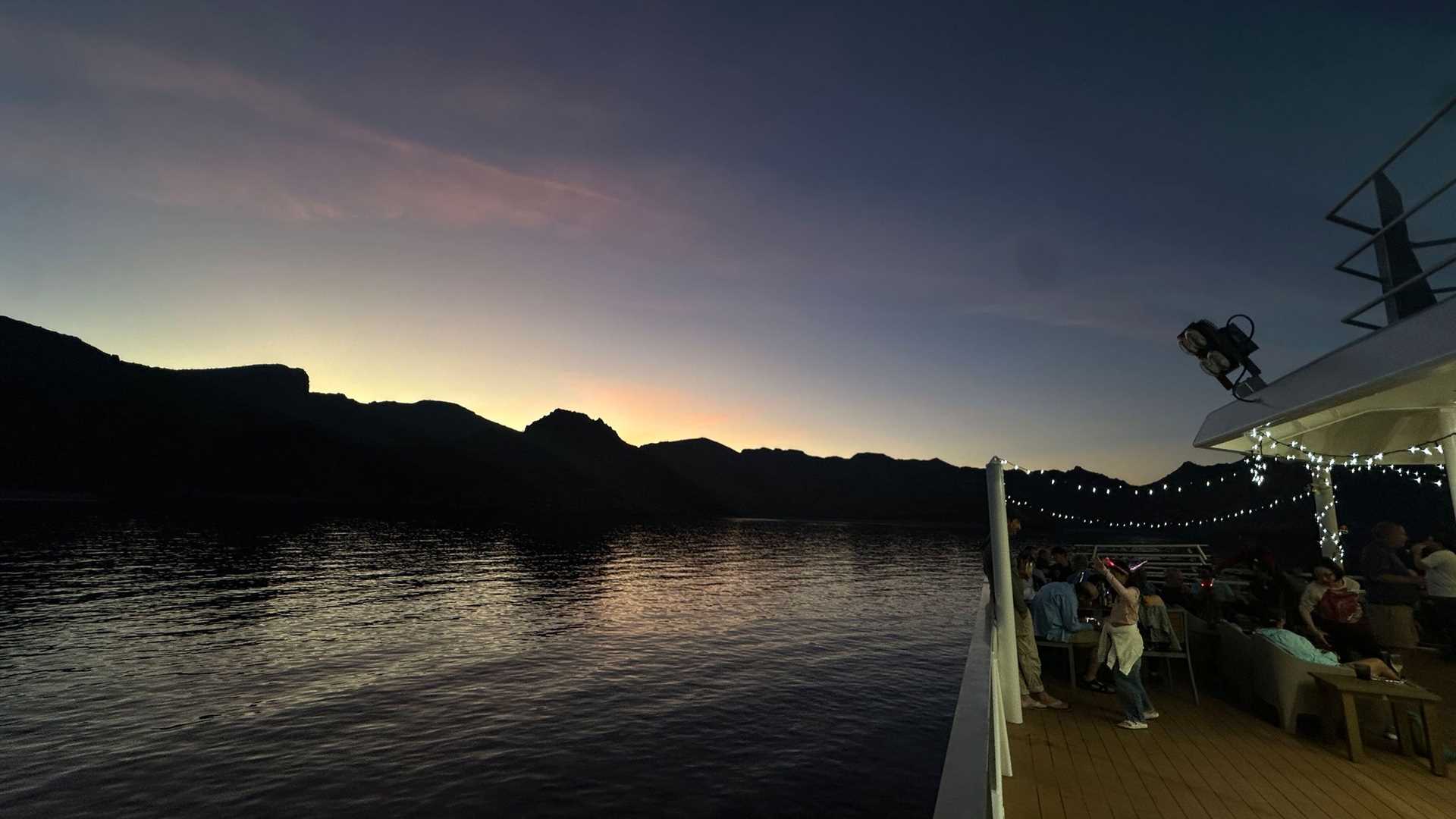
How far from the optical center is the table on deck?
6.05 metres

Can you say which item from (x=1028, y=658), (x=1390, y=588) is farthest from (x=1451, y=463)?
(x=1028, y=658)

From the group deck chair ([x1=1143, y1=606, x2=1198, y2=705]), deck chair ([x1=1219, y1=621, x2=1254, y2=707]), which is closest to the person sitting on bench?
deck chair ([x1=1143, y1=606, x2=1198, y2=705])

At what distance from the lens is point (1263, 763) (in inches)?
248

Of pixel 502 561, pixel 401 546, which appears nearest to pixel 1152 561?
pixel 502 561

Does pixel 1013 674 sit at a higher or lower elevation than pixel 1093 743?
higher

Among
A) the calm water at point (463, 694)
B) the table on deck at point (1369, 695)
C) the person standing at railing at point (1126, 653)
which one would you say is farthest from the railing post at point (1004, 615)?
the calm water at point (463, 694)

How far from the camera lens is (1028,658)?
832 cm

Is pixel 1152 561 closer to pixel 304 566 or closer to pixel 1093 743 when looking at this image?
pixel 1093 743

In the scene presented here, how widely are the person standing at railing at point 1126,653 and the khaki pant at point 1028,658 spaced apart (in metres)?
0.81

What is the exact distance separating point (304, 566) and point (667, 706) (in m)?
55.8

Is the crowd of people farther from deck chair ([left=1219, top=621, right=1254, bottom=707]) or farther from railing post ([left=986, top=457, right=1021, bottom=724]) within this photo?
railing post ([left=986, top=457, right=1021, bottom=724])

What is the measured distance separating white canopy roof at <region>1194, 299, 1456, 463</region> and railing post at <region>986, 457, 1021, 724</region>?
341cm

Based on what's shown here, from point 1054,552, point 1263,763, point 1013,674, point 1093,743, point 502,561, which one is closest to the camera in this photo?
point 1263,763

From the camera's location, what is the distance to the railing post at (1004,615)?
7172 millimetres
